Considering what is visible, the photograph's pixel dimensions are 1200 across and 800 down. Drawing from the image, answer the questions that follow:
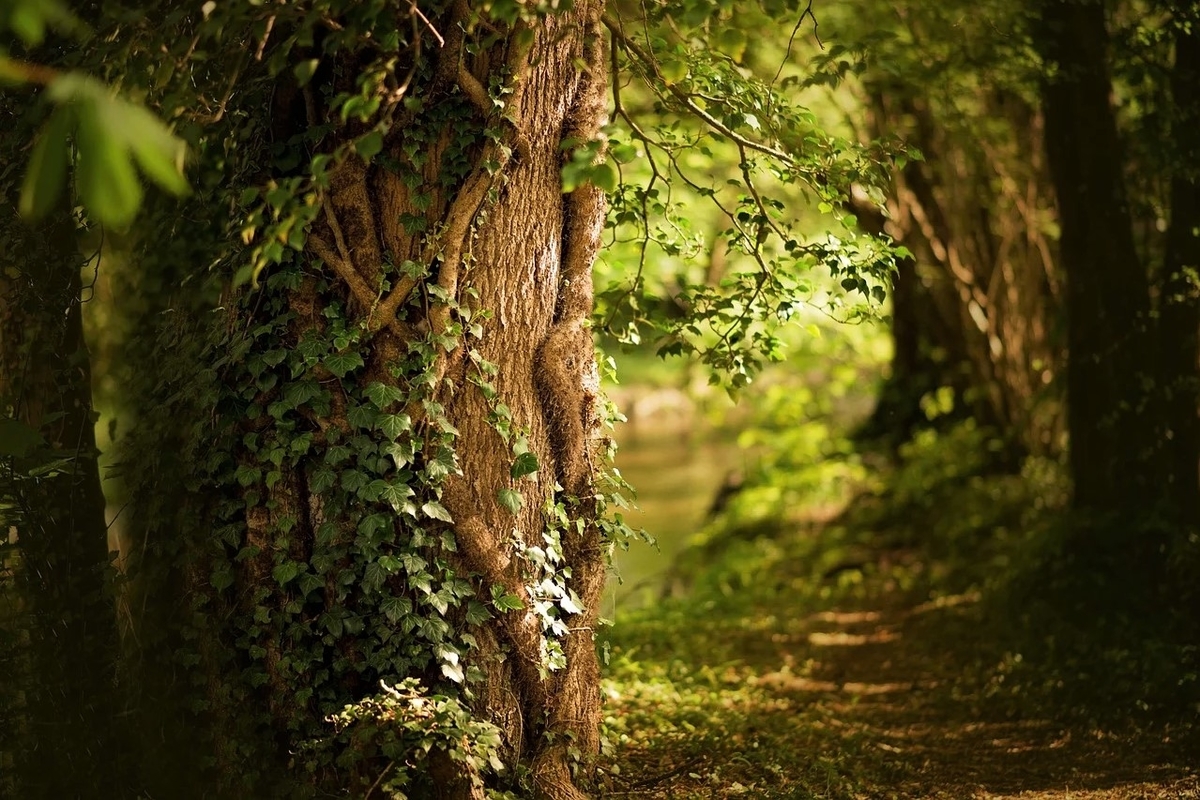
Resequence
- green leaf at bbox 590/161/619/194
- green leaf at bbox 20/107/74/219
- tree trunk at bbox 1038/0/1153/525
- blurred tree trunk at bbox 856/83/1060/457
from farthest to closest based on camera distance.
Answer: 1. blurred tree trunk at bbox 856/83/1060/457
2. tree trunk at bbox 1038/0/1153/525
3. green leaf at bbox 590/161/619/194
4. green leaf at bbox 20/107/74/219

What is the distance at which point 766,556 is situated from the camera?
9.01m

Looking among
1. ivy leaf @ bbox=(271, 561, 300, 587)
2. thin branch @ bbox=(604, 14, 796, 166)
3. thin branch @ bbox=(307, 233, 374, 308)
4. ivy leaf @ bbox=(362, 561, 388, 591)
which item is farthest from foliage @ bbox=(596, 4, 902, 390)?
ivy leaf @ bbox=(271, 561, 300, 587)

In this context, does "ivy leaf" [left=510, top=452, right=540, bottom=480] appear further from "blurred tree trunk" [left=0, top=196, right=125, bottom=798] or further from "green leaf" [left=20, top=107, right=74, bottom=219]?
"green leaf" [left=20, top=107, right=74, bottom=219]

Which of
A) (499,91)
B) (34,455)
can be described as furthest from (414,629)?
(499,91)

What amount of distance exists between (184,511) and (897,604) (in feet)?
17.9

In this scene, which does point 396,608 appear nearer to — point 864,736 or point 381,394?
point 381,394

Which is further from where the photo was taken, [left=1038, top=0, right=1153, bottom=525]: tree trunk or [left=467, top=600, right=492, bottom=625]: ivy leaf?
[left=1038, top=0, right=1153, bottom=525]: tree trunk

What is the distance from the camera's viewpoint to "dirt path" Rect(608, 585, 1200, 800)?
14.1 feet

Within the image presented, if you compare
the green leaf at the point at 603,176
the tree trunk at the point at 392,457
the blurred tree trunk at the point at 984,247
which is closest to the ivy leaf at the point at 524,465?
the tree trunk at the point at 392,457

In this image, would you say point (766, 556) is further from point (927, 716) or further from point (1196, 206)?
point (1196, 206)

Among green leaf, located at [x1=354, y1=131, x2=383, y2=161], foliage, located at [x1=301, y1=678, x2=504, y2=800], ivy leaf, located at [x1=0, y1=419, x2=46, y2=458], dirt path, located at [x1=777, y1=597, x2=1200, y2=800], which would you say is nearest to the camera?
green leaf, located at [x1=354, y1=131, x2=383, y2=161]

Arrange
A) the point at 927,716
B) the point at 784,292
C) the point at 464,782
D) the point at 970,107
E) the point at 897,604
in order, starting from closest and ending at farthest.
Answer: the point at 464,782 → the point at 784,292 → the point at 927,716 → the point at 897,604 → the point at 970,107

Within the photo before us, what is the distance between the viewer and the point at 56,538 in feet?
12.5

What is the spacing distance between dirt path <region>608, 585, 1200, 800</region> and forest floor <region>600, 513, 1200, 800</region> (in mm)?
12
